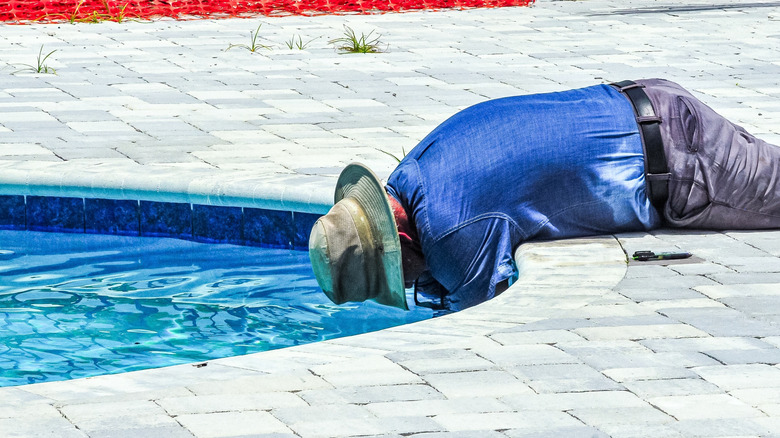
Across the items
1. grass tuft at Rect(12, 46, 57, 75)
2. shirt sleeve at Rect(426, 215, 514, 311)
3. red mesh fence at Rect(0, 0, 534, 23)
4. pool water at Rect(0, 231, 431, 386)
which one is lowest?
pool water at Rect(0, 231, 431, 386)

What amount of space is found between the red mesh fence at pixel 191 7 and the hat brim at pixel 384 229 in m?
8.65

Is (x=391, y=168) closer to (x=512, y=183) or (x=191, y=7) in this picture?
(x=512, y=183)

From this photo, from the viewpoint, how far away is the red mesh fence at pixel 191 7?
13469mm

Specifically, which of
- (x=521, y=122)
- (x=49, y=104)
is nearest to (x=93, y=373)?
(x=521, y=122)

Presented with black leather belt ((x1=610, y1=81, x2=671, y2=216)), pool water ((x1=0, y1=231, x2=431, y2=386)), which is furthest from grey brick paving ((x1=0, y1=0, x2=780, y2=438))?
pool water ((x1=0, y1=231, x2=431, y2=386))

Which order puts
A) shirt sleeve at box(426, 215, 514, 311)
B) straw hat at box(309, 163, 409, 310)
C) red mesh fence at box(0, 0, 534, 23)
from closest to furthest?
1. straw hat at box(309, 163, 409, 310)
2. shirt sleeve at box(426, 215, 514, 311)
3. red mesh fence at box(0, 0, 534, 23)

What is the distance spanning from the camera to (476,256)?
534 cm

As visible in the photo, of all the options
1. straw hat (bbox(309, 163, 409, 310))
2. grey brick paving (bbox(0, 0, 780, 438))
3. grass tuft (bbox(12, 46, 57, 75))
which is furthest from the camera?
grass tuft (bbox(12, 46, 57, 75))

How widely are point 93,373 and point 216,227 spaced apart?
70.1 inches

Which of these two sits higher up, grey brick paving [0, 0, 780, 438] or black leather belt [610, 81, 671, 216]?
black leather belt [610, 81, 671, 216]

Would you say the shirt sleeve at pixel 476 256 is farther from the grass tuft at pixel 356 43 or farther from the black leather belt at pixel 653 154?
the grass tuft at pixel 356 43

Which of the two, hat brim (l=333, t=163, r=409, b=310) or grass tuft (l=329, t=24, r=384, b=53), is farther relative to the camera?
grass tuft (l=329, t=24, r=384, b=53)

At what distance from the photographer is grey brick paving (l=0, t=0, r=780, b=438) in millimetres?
→ 3623

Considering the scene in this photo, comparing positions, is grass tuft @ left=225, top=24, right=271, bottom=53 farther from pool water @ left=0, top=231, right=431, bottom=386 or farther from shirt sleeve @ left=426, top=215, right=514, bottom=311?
shirt sleeve @ left=426, top=215, right=514, bottom=311
